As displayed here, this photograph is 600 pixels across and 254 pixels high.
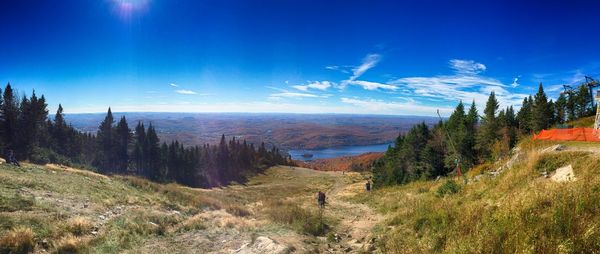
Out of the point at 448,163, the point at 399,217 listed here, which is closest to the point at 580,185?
the point at 399,217

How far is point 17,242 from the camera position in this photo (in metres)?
8.47

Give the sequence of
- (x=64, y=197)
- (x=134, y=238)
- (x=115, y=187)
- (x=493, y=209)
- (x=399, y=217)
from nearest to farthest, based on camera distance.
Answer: (x=493, y=209)
(x=134, y=238)
(x=399, y=217)
(x=64, y=197)
(x=115, y=187)

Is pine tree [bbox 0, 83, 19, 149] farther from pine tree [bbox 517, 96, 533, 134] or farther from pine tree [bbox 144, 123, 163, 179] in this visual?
pine tree [bbox 517, 96, 533, 134]

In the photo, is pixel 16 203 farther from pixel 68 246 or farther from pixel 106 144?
pixel 106 144

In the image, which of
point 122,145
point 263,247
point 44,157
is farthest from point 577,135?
point 122,145

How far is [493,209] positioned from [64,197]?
755 inches

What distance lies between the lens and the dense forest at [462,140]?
41.3 metres

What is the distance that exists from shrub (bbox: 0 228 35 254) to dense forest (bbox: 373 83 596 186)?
108ft

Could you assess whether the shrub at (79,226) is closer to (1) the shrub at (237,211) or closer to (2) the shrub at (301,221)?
(2) the shrub at (301,221)

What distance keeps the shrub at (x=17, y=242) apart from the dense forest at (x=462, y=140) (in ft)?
108

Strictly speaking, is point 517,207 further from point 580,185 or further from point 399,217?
point 399,217

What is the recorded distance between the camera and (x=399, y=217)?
38.7 ft

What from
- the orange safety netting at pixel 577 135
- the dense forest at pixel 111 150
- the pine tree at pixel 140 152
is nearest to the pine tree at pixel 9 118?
the dense forest at pixel 111 150

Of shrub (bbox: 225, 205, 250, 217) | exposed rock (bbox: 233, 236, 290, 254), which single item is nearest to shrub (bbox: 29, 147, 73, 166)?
shrub (bbox: 225, 205, 250, 217)
